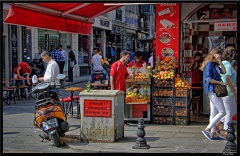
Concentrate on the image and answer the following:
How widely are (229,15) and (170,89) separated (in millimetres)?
3986

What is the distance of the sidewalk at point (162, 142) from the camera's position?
7562mm

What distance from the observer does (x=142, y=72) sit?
1034 centimetres

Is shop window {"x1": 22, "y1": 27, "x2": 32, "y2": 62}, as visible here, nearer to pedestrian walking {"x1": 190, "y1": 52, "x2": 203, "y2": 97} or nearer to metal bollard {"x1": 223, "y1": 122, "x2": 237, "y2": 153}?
pedestrian walking {"x1": 190, "y1": 52, "x2": 203, "y2": 97}

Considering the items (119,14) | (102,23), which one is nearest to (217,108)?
(102,23)

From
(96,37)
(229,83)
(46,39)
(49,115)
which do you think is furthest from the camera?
(96,37)

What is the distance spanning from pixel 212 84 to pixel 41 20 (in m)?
4.78

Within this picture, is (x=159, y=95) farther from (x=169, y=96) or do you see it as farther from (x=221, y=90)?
(x=221, y=90)

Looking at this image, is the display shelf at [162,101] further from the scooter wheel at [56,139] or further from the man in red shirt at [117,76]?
the scooter wheel at [56,139]

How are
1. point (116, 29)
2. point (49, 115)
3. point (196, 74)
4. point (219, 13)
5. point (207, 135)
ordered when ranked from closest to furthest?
point (49, 115), point (207, 135), point (196, 74), point (219, 13), point (116, 29)

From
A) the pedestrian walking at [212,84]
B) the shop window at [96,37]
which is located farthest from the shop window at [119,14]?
the pedestrian walking at [212,84]

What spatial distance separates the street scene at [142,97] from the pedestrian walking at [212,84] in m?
0.02

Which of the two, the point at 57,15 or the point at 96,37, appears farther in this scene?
the point at 96,37

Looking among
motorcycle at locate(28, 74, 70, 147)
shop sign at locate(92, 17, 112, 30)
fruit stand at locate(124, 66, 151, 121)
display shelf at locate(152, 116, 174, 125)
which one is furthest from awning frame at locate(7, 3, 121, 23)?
shop sign at locate(92, 17, 112, 30)

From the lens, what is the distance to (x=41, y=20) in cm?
1034
